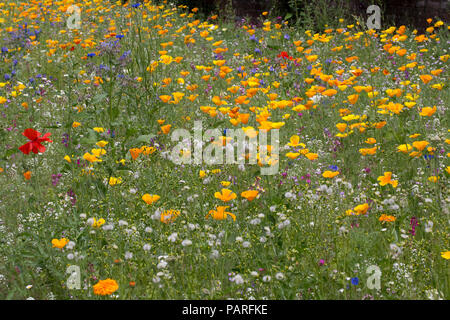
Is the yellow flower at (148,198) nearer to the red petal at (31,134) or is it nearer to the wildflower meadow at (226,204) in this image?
the wildflower meadow at (226,204)

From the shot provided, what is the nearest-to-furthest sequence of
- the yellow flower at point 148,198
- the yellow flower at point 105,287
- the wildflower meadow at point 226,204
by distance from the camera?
the yellow flower at point 105,287 < the wildflower meadow at point 226,204 < the yellow flower at point 148,198

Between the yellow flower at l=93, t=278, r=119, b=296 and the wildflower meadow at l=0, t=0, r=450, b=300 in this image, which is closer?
the yellow flower at l=93, t=278, r=119, b=296

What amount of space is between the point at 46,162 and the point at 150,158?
0.90 m

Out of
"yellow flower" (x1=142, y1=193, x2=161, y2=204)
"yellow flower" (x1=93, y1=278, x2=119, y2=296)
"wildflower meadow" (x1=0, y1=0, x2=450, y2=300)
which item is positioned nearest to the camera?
"yellow flower" (x1=93, y1=278, x2=119, y2=296)

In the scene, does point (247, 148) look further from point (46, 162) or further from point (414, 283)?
point (46, 162)

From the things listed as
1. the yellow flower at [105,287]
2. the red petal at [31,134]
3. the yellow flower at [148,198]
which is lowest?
the yellow flower at [105,287]

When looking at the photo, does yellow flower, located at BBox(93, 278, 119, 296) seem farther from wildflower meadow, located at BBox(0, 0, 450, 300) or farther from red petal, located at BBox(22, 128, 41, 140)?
red petal, located at BBox(22, 128, 41, 140)

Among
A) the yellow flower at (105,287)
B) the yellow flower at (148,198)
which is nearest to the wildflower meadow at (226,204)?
the yellow flower at (105,287)

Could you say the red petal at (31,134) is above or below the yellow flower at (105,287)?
above

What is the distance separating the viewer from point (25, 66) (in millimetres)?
5980

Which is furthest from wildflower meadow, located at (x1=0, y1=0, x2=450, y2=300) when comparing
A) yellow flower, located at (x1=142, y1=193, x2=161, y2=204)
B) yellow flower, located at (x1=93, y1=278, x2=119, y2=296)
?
yellow flower, located at (x1=142, y1=193, x2=161, y2=204)

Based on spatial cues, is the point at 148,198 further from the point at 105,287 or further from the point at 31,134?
the point at 31,134

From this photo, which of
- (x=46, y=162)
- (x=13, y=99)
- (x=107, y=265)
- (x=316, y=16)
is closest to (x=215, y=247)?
(x=107, y=265)

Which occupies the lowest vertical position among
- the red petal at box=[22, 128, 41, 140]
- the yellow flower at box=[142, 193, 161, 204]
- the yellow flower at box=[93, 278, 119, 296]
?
the yellow flower at box=[93, 278, 119, 296]
